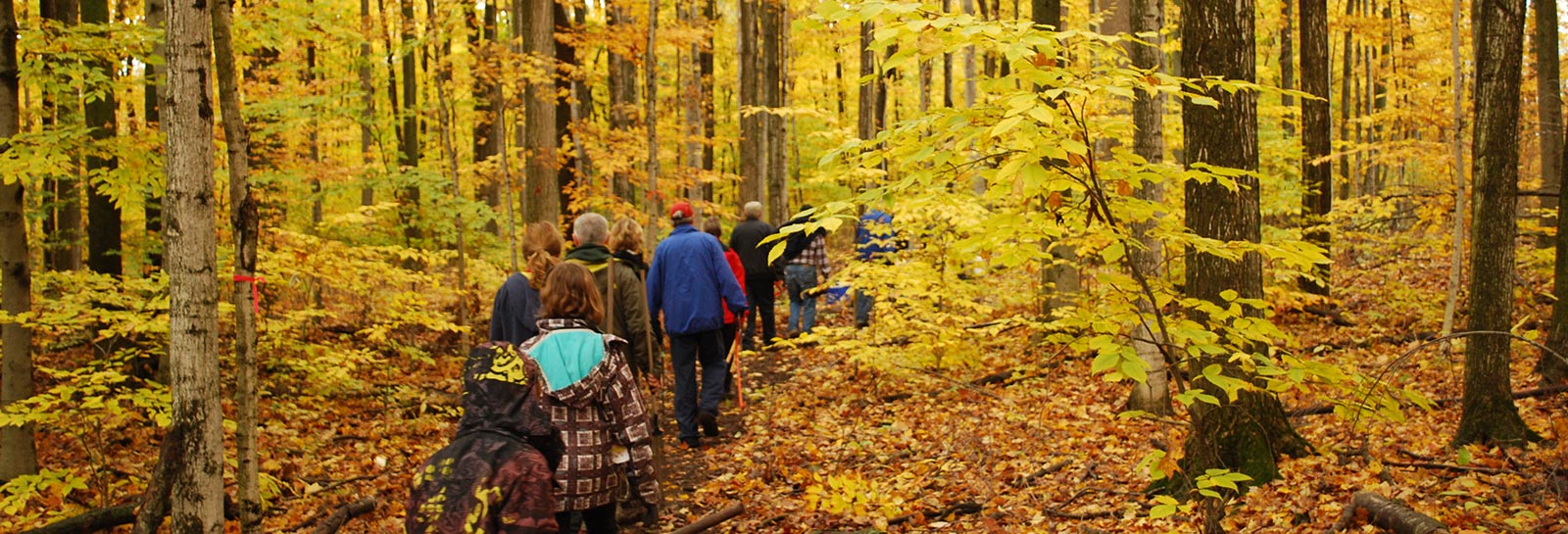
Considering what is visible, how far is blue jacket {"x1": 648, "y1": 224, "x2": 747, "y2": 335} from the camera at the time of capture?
747 cm

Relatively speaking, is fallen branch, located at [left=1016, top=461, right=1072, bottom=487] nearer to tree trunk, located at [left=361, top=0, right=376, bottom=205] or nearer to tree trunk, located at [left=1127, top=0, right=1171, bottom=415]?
tree trunk, located at [left=1127, top=0, right=1171, bottom=415]

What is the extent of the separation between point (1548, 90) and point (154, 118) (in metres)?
15.5

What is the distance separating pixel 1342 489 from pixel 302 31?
976 cm

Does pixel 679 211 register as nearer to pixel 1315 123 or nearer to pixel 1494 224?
pixel 1494 224

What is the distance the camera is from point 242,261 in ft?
16.5

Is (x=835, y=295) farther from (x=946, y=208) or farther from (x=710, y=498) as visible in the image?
(x=710, y=498)

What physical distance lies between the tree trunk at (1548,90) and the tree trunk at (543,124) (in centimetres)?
945

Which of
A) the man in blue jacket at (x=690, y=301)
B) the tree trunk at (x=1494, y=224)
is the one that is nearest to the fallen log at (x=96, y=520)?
the man in blue jacket at (x=690, y=301)

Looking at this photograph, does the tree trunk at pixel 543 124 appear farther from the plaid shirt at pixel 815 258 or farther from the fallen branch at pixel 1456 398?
the fallen branch at pixel 1456 398

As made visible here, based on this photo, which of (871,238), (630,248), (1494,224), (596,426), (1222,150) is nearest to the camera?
(596,426)

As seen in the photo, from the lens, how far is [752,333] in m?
11.9

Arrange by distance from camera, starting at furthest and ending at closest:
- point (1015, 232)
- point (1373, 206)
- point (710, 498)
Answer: point (1373, 206) → point (710, 498) → point (1015, 232)

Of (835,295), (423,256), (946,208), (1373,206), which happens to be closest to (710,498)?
(946,208)

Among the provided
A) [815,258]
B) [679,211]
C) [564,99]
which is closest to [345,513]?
[679,211]
